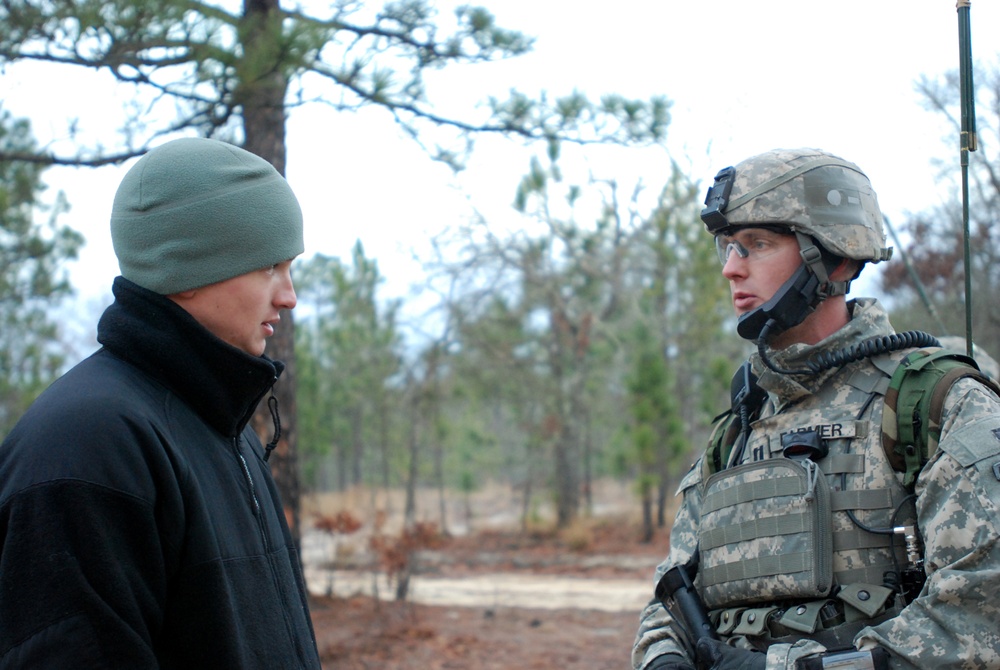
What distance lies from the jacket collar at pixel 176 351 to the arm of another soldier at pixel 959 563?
4.70 feet

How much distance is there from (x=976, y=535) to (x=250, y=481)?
1.48 m

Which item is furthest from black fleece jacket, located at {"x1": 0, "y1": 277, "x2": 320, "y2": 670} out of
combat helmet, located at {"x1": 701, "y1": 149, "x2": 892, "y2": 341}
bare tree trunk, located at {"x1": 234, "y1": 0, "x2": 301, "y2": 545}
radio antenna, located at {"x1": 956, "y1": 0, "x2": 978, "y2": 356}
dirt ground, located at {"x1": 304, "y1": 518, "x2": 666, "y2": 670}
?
dirt ground, located at {"x1": 304, "y1": 518, "x2": 666, "y2": 670}

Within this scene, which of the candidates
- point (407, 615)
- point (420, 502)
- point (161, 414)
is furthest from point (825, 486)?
point (420, 502)

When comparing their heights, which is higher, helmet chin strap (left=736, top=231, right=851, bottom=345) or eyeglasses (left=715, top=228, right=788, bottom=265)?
eyeglasses (left=715, top=228, right=788, bottom=265)

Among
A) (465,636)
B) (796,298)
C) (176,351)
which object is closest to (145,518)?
(176,351)

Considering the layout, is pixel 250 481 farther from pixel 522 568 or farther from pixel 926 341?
pixel 522 568

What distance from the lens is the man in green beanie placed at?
1379 millimetres

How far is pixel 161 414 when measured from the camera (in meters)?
1.61

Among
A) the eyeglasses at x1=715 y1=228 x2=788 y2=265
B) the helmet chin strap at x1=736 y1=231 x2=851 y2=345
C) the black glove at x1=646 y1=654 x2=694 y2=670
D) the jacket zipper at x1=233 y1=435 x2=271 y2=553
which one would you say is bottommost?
the black glove at x1=646 y1=654 x2=694 y2=670

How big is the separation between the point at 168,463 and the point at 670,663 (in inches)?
56.0

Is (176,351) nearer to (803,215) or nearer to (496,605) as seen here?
(803,215)

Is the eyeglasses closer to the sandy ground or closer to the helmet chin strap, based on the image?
the helmet chin strap

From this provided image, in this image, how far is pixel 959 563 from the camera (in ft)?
6.48

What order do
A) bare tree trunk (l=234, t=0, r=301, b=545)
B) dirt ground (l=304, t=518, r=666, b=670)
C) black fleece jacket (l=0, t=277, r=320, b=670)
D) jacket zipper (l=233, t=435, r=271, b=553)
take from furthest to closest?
dirt ground (l=304, t=518, r=666, b=670) → bare tree trunk (l=234, t=0, r=301, b=545) → jacket zipper (l=233, t=435, r=271, b=553) → black fleece jacket (l=0, t=277, r=320, b=670)
